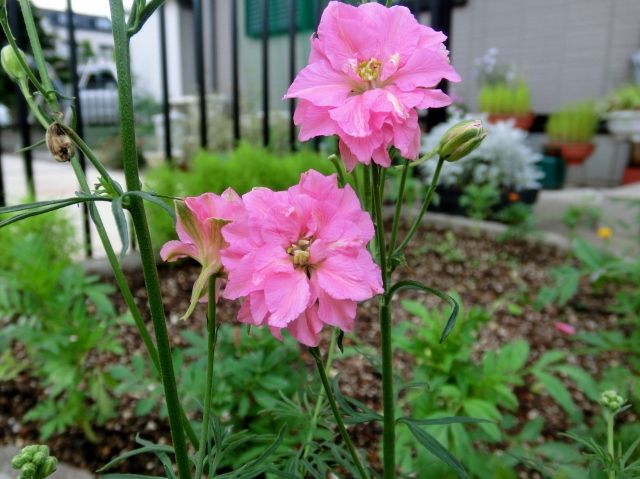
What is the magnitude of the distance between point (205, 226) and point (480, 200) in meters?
2.51

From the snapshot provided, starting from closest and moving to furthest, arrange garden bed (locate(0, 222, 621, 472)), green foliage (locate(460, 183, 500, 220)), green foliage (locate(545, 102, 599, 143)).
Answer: garden bed (locate(0, 222, 621, 472))
green foliage (locate(460, 183, 500, 220))
green foliage (locate(545, 102, 599, 143))

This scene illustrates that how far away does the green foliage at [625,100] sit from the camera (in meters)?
4.03

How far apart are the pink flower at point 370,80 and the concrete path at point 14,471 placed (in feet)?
2.96

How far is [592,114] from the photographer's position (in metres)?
4.29

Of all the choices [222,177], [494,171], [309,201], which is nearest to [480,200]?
[494,171]

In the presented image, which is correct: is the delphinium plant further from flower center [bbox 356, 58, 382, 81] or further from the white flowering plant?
the white flowering plant

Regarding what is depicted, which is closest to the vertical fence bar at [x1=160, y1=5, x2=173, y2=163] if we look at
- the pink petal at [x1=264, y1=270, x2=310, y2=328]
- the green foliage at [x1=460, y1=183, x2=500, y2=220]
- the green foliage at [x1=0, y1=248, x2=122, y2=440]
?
the green foliage at [x1=0, y1=248, x2=122, y2=440]

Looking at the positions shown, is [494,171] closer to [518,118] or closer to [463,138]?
[518,118]

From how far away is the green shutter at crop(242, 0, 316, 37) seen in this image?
6184 millimetres

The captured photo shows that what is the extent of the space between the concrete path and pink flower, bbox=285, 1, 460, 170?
90cm

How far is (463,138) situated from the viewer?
527mm

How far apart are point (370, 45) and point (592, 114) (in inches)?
174

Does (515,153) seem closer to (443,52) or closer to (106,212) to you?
(106,212)

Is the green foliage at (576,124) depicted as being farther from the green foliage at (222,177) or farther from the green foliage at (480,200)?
the green foliage at (222,177)
